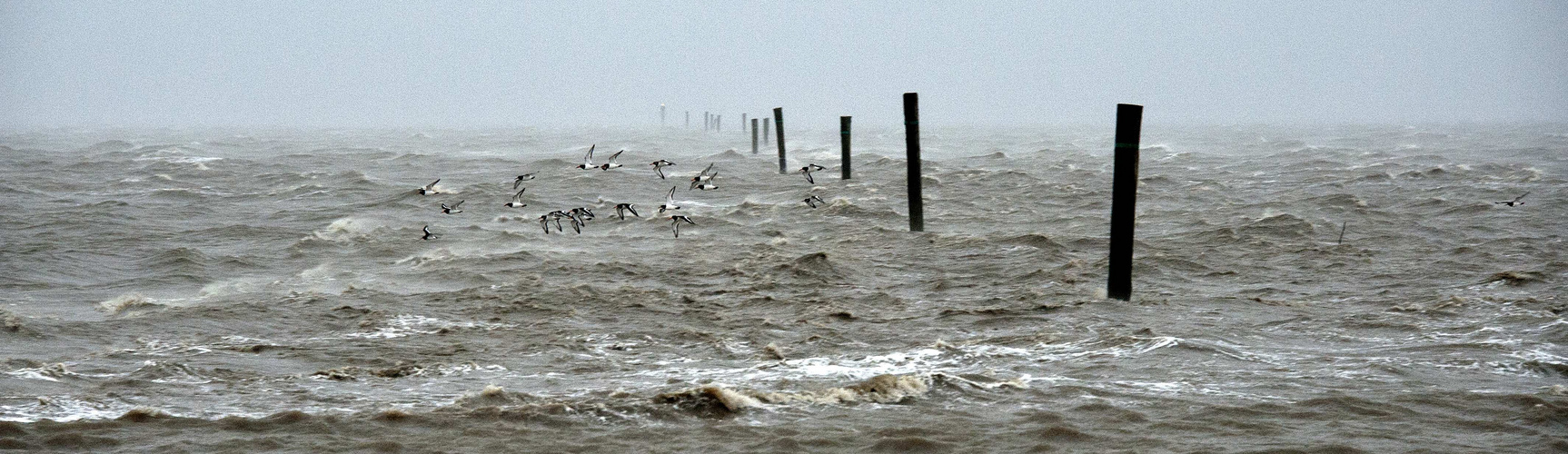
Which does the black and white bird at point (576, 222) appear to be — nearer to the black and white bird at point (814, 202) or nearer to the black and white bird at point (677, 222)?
the black and white bird at point (677, 222)

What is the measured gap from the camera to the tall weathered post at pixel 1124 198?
9.01 m

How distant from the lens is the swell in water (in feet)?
18.3

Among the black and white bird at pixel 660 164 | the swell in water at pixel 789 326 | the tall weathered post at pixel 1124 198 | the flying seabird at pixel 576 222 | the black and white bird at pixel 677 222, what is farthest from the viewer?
the black and white bird at pixel 660 164

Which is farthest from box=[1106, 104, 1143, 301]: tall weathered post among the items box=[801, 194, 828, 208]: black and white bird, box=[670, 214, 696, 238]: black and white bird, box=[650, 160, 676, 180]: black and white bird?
box=[650, 160, 676, 180]: black and white bird

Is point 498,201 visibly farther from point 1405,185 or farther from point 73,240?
point 1405,185

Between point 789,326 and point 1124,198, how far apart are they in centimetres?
275

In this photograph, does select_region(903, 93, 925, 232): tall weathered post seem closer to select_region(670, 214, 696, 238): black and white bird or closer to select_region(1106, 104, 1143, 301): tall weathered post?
select_region(670, 214, 696, 238): black and white bird

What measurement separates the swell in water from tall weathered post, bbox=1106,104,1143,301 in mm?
200

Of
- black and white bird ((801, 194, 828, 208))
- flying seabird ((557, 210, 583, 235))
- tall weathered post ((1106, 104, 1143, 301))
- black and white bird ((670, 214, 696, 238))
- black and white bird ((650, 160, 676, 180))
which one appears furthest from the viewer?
black and white bird ((650, 160, 676, 180))

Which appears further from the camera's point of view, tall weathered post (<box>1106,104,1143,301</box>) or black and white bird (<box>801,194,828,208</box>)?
black and white bird (<box>801,194,828,208</box>)

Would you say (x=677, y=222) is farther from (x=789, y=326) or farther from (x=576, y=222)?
(x=789, y=326)

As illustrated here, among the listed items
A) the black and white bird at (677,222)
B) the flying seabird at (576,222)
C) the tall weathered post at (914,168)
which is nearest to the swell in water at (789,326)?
the black and white bird at (677,222)

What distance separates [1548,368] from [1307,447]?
2.49 meters

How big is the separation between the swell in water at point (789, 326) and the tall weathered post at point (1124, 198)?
0.20 metres
